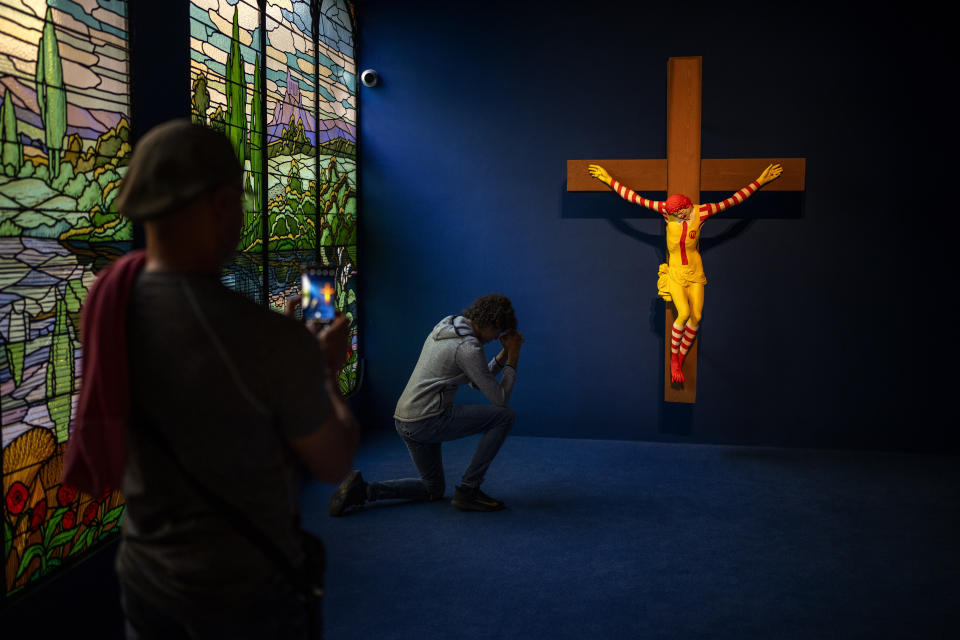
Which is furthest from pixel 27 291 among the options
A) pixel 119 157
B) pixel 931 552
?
pixel 931 552

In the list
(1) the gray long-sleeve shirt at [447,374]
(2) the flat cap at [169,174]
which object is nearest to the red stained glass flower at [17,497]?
(2) the flat cap at [169,174]

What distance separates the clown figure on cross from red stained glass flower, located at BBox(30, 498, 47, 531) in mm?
3284

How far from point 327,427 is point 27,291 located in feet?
5.47

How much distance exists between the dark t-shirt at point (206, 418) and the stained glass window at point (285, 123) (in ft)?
7.86

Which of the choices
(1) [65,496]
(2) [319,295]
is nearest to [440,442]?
(1) [65,496]

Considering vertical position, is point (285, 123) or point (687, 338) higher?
point (285, 123)

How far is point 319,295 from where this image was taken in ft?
5.24

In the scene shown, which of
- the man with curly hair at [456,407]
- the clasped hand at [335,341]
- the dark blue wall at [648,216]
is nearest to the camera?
the clasped hand at [335,341]

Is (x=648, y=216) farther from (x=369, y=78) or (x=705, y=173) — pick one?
(x=369, y=78)

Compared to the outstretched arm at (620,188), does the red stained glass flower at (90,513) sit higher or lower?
lower

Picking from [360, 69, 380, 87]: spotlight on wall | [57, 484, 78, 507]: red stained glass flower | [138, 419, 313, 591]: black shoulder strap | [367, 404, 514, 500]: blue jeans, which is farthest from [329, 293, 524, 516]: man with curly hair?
[138, 419, 313, 591]: black shoulder strap

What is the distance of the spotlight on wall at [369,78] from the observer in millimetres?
5352

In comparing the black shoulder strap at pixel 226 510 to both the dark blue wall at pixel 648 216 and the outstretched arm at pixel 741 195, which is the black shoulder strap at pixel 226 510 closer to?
the outstretched arm at pixel 741 195

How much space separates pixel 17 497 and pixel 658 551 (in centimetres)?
236
